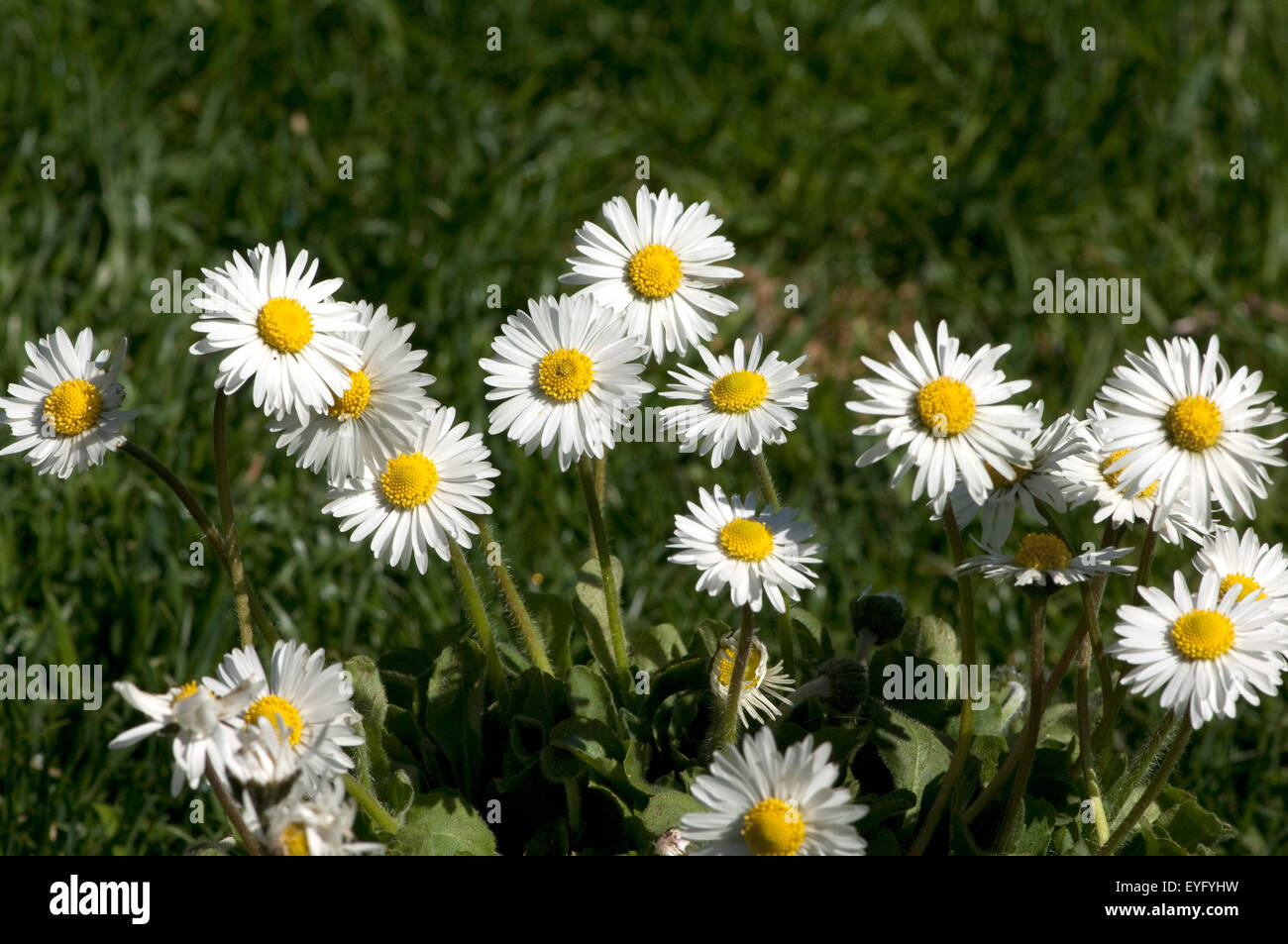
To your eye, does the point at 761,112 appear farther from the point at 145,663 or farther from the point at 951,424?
the point at 951,424

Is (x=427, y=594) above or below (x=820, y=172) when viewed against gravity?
below

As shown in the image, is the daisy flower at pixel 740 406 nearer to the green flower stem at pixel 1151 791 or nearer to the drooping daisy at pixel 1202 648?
the drooping daisy at pixel 1202 648

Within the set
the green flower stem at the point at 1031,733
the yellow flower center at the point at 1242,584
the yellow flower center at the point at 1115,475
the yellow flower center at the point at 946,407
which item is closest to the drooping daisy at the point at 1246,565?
the yellow flower center at the point at 1242,584

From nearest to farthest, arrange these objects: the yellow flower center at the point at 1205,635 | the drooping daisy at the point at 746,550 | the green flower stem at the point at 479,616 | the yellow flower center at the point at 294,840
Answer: the yellow flower center at the point at 294,840 → the yellow flower center at the point at 1205,635 → the drooping daisy at the point at 746,550 → the green flower stem at the point at 479,616

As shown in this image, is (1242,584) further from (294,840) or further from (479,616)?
(294,840)

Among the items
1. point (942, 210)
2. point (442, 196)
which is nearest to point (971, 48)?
point (942, 210)

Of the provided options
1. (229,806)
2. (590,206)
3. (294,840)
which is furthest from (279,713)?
(590,206)
